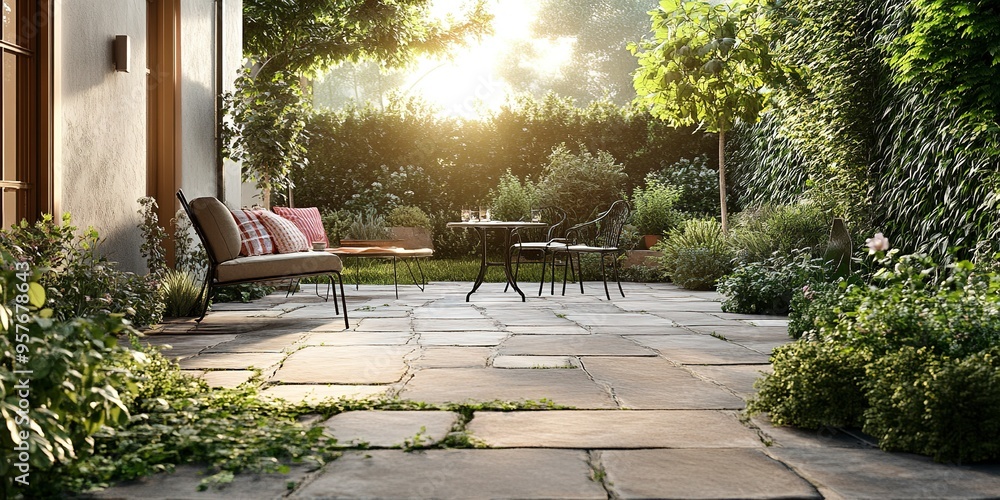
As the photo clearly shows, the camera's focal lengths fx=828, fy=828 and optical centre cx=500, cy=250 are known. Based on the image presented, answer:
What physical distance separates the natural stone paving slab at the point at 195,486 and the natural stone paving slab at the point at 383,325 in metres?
2.68

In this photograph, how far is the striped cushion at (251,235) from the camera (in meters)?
5.45

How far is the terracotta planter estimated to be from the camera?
31.9 ft

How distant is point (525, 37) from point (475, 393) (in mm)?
32083

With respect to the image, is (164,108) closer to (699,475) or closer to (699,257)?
(699,257)

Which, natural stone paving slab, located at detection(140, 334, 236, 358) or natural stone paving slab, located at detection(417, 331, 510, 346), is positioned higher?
natural stone paving slab, located at detection(140, 334, 236, 358)

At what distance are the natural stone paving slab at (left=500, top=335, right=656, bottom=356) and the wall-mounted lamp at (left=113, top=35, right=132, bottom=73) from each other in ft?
9.26

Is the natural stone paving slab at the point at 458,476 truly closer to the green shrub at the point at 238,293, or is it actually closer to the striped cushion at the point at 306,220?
the green shrub at the point at 238,293

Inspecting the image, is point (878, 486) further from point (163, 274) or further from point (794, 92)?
point (794, 92)

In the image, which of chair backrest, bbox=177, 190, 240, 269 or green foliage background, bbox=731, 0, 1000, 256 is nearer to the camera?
chair backrest, bbox=177, 190, 240, 269

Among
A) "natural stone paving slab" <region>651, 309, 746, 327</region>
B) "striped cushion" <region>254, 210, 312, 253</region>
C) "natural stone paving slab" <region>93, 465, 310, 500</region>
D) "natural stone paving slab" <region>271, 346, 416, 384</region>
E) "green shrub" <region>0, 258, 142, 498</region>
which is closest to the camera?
"green shrub" <region>0, 258, 142, 498</region>

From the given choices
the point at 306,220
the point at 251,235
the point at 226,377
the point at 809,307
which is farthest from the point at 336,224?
the point at 226,377

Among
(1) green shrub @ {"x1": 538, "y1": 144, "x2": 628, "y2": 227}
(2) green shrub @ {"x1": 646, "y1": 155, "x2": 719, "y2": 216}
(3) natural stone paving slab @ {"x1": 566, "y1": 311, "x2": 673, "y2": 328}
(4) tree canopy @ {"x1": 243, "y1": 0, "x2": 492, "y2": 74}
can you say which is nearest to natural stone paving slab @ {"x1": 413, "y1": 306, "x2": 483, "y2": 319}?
(3) natural stone paving slab @ {"x1": 566, "y1": 311, "x2": 673, "y2": 328}

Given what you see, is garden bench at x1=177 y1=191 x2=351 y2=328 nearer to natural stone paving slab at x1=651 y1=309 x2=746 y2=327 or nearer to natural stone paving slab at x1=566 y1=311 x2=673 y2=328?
natural stone paving slab at x1=566 y1=311 x2=673 y2=328

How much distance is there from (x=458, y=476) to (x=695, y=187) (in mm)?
9295
